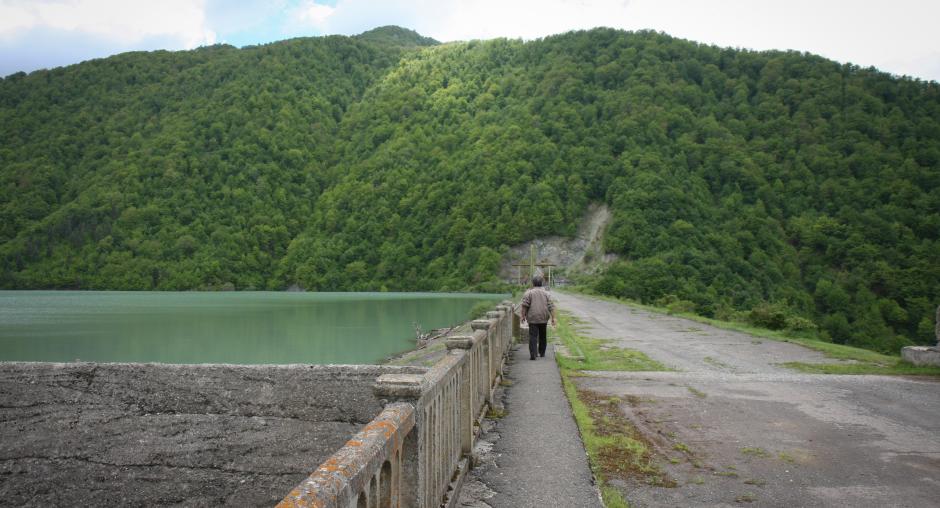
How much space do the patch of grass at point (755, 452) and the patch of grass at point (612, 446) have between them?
3.12ft

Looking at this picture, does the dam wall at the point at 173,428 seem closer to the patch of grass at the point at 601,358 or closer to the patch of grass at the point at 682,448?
the patch of grass at the point at 682,448

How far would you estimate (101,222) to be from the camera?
426ft

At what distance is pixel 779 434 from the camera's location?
267 inches

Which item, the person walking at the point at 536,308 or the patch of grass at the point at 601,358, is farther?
the person walking at the point at 536,308

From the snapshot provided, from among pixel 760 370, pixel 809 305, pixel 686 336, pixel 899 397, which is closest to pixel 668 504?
pixel 899 397

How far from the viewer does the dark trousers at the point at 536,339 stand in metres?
13.1

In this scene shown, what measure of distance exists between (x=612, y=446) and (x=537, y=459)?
0.93 meters

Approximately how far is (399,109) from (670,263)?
112 meters

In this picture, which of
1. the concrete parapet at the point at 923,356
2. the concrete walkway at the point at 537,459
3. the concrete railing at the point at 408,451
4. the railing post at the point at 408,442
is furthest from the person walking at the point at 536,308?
the railing post at the point at 408,442

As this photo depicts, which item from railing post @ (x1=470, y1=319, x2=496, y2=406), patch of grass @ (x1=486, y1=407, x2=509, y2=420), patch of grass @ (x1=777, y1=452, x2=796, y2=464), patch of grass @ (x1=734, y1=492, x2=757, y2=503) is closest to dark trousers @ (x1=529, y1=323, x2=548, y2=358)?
railing post @ (x1=470, y1=319, x2=496, y2=406)

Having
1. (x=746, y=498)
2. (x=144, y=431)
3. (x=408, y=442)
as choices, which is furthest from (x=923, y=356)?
(x=144, y=431)

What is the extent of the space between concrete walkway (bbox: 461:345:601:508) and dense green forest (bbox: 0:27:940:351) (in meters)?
49.6

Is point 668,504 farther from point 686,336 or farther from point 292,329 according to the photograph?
point 292,329

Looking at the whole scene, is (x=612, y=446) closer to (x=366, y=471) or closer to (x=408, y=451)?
(x=408, y=451)
